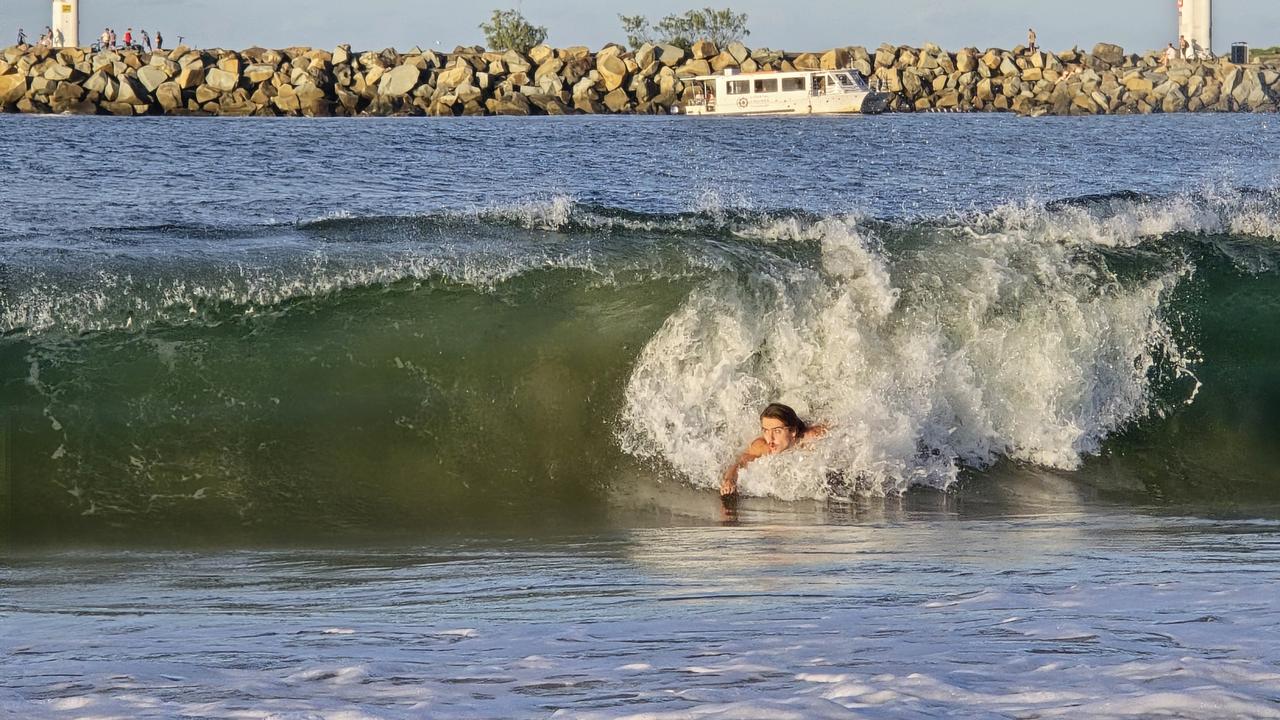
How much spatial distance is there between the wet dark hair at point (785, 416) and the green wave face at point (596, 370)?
0.14 m

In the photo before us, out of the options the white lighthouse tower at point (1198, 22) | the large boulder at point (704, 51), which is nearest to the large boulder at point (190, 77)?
the large boulder at point (704, 51)

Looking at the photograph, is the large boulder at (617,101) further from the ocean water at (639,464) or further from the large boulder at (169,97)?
the ocean water at (639,464)

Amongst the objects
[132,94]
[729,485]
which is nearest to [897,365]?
[729,485]

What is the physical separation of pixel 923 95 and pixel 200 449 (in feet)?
166

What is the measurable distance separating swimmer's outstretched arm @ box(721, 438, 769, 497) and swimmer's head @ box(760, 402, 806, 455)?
1.7 inches

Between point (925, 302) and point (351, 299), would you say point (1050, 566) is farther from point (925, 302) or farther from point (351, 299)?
point (351, 299)

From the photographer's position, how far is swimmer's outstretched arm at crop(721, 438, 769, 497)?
7.45 metres

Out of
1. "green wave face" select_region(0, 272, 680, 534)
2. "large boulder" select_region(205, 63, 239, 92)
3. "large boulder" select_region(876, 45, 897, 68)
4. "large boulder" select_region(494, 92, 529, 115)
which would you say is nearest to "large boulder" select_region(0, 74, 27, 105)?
"large boulder" select_region(205, 63, 239, 92)

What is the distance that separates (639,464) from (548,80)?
41611mm

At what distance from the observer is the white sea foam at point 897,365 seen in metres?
7.87

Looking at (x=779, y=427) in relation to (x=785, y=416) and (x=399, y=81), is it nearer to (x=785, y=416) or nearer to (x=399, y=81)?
(x=785, y=416)

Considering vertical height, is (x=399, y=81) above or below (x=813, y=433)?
above

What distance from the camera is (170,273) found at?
908 cm

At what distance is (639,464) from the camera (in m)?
7.96
